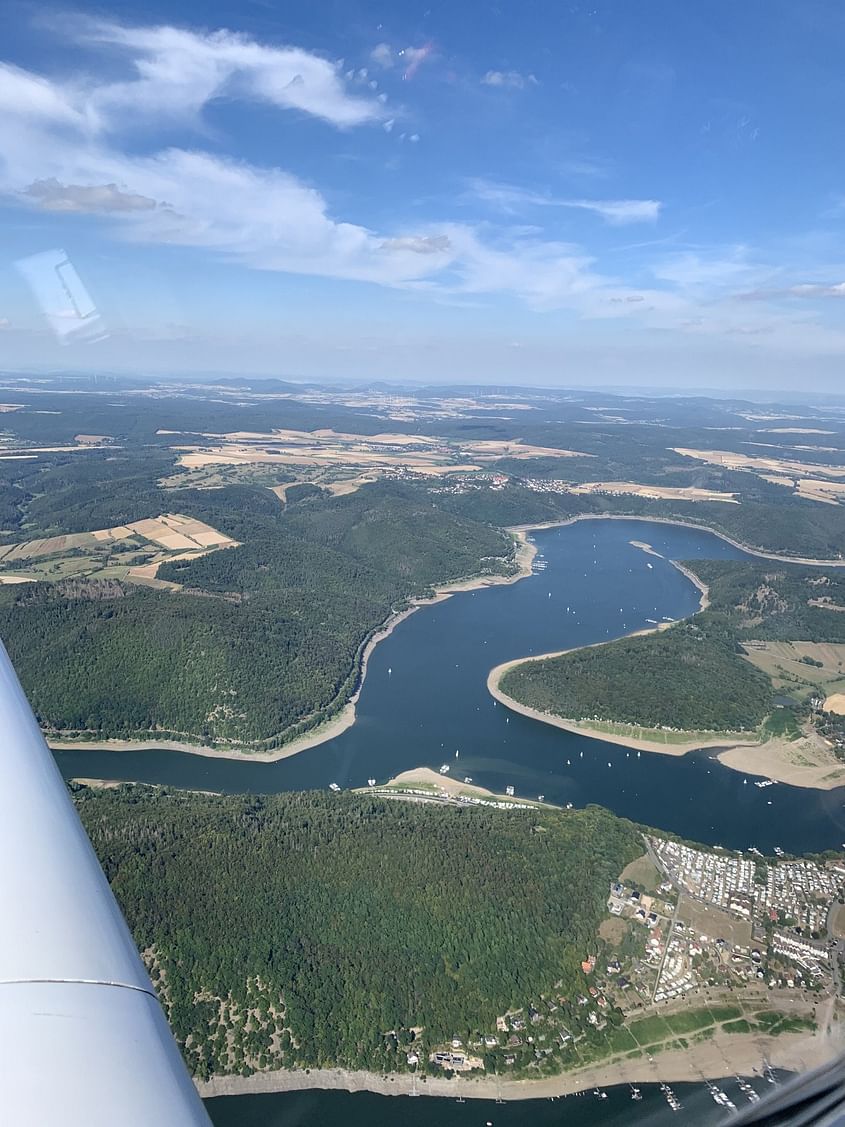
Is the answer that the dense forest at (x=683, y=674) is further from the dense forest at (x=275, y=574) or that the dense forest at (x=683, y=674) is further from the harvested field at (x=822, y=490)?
the harvested field at (x=822, y=490)

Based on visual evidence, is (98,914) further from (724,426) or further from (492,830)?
(724,426)

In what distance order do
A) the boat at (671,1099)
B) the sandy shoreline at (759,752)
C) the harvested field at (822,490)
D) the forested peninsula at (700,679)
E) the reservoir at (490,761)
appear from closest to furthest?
1. the boat at (671,1099)
2. the reservoir at (490,761)
3. the sandy shoreline at (759,752)
4. the forested peninsula at (700,679)
5. the harvested field at (822,490)

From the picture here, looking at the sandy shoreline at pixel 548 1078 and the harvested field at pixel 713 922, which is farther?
the harvested field at pixel 713 922

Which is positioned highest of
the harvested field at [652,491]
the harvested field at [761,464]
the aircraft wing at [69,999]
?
the aircraft wing at [69,999]

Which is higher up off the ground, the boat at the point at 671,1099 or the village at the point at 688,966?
the village at the point at 688,966

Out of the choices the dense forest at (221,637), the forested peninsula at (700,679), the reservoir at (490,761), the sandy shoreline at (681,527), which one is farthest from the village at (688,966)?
the sandy shoreline at (681,527)

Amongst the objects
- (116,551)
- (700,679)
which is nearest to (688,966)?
(700,679)

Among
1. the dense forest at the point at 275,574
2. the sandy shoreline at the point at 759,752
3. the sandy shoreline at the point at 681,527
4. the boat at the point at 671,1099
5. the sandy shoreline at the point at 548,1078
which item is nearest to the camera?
the boat at the point at 671,1099

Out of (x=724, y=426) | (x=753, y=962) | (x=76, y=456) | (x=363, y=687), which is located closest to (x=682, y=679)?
(x=363, y=687)
